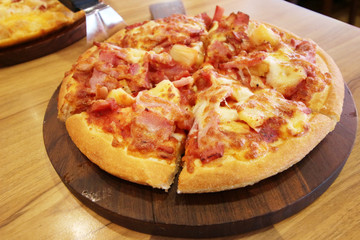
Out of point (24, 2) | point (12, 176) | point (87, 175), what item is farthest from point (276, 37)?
point (24, 2)

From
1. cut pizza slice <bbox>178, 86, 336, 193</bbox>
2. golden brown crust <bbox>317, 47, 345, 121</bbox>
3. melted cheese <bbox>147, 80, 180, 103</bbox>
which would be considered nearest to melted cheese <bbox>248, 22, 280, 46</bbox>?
golden brown crust <bbox>317, 47, 345, 121</bbox>

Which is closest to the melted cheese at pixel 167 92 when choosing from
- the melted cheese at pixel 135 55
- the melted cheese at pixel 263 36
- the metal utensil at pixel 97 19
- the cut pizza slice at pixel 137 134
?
the cut pizza slice at pixel 137 134

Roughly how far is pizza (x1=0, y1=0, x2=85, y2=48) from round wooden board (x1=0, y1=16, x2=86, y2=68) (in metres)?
0.05

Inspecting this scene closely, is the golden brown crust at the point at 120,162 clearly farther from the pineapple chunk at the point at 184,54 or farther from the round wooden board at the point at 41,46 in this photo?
the round wooden board at the point at 41,46

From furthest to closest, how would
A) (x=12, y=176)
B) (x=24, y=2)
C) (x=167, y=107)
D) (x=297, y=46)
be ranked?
(x=24, y=2) → (x=297, y=46) → (x=12, y=176) → (x=167, y=107)

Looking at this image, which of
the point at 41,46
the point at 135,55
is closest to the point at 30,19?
the point at 41,46

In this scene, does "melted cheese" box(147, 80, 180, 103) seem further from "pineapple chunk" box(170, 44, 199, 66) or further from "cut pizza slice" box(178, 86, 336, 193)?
"pineapple chunk" box(170, 44, 199, 66)

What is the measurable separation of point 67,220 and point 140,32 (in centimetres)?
145

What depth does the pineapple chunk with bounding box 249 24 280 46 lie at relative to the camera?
6.79 ft

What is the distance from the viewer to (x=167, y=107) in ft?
5.53

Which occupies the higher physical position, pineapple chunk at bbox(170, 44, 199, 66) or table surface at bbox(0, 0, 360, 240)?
pineapple chunk at bbox(170, 44, 199, 66)

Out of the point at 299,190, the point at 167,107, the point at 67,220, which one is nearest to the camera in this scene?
the point at 299,190

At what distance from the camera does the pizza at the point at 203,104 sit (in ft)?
4.71

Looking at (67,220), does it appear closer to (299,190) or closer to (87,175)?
(87,175)
